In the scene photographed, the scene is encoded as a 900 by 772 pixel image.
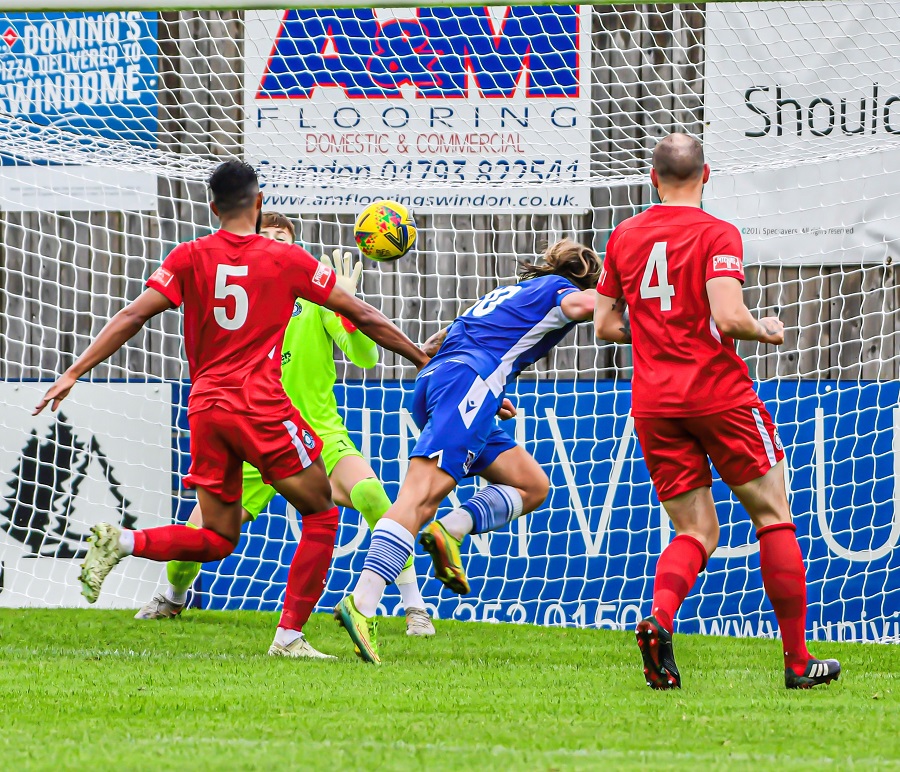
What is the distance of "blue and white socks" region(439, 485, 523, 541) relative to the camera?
5.57 m

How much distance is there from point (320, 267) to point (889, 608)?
3673 millimetres

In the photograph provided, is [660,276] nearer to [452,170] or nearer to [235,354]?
[235,354]

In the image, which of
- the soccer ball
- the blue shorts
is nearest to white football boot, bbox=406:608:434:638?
the blue shorts

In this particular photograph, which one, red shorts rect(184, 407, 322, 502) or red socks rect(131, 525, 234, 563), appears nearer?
red shorts rect(184, 407, 322, 502)

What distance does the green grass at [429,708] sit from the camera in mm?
3217

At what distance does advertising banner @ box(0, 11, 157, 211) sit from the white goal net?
0.06 feet

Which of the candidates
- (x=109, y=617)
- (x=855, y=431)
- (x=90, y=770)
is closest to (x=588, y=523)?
(x=855, y=431)

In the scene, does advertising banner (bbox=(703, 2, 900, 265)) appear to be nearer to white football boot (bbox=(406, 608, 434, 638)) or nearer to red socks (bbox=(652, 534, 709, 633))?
white football boot (bbox=(406, 608, 434, 638))

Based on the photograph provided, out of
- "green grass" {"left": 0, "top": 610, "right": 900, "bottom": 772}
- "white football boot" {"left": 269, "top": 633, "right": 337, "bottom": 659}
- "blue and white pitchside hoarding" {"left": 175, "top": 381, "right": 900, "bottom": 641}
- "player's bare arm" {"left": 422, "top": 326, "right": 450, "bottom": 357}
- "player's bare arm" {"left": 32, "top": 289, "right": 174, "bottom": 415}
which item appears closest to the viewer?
"green grass" {"left": 0, "top": 610, "right": 900, "bottom": 772}

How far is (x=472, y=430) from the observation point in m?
5.39

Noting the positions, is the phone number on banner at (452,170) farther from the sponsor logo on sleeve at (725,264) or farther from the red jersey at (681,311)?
the sponsor logo on sleeve at (725,264)

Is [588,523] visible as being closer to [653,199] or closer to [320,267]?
[653,199]

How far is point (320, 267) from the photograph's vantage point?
5.12 metres

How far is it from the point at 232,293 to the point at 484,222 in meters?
3.23
